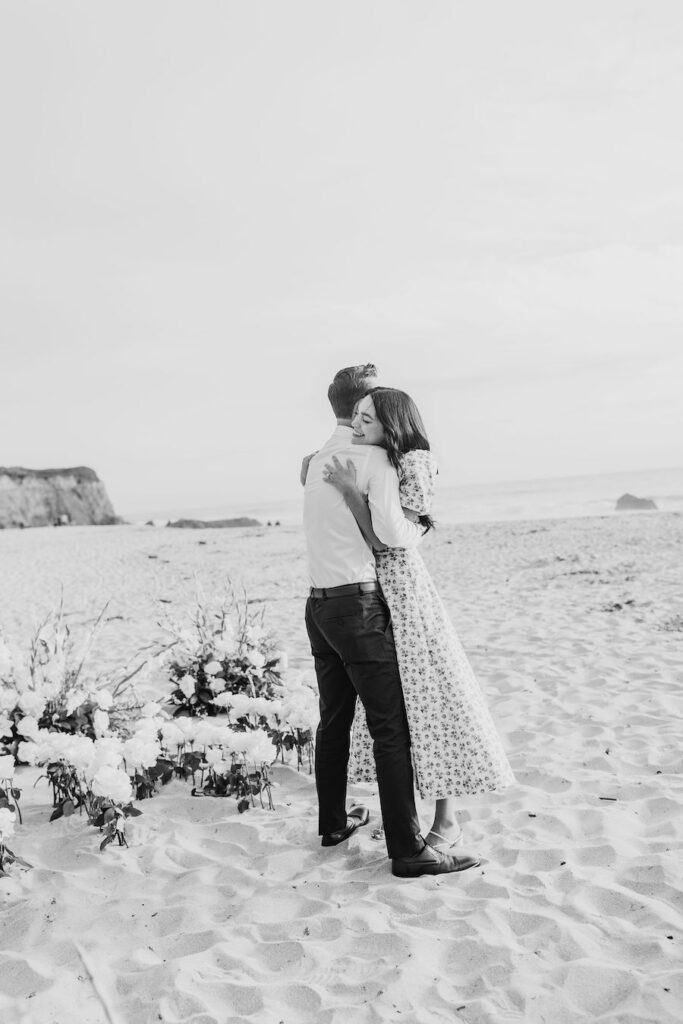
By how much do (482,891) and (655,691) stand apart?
313 cm

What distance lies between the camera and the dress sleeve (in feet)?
11.0

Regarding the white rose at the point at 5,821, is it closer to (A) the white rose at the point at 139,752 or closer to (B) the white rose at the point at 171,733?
(A) the white rose at the point at 139,752

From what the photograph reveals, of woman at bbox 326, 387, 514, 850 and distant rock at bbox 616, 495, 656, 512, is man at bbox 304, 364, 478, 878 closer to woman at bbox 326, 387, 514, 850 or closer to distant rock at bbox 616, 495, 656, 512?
woman at bbox 326, 387, 514, 850

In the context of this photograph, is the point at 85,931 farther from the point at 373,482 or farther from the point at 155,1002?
the point at 373,482

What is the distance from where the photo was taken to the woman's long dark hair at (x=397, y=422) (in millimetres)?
3320

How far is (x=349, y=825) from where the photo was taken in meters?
3.83

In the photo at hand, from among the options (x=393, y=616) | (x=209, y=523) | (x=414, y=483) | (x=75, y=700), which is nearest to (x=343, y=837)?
(x=393, y=616)

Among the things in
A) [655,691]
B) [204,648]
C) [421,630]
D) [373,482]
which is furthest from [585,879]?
[204,648]

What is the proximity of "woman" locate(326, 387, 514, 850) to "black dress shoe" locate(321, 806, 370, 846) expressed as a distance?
58cm

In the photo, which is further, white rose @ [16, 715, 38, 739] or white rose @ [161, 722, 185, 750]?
white rose @ [161, 722, 185, 750]

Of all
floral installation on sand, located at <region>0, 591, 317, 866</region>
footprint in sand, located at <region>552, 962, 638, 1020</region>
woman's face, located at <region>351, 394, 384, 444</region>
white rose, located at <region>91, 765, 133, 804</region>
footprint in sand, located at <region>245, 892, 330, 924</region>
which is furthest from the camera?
floral installation on sand, located at <region>0, 591, 317, 866</region>

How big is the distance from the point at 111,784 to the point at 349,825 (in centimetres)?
113

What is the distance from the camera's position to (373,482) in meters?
3.28

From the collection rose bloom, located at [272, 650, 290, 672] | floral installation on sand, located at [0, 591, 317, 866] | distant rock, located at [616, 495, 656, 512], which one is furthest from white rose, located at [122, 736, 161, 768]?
distant rock, located at [616, 495, 656, 512]
